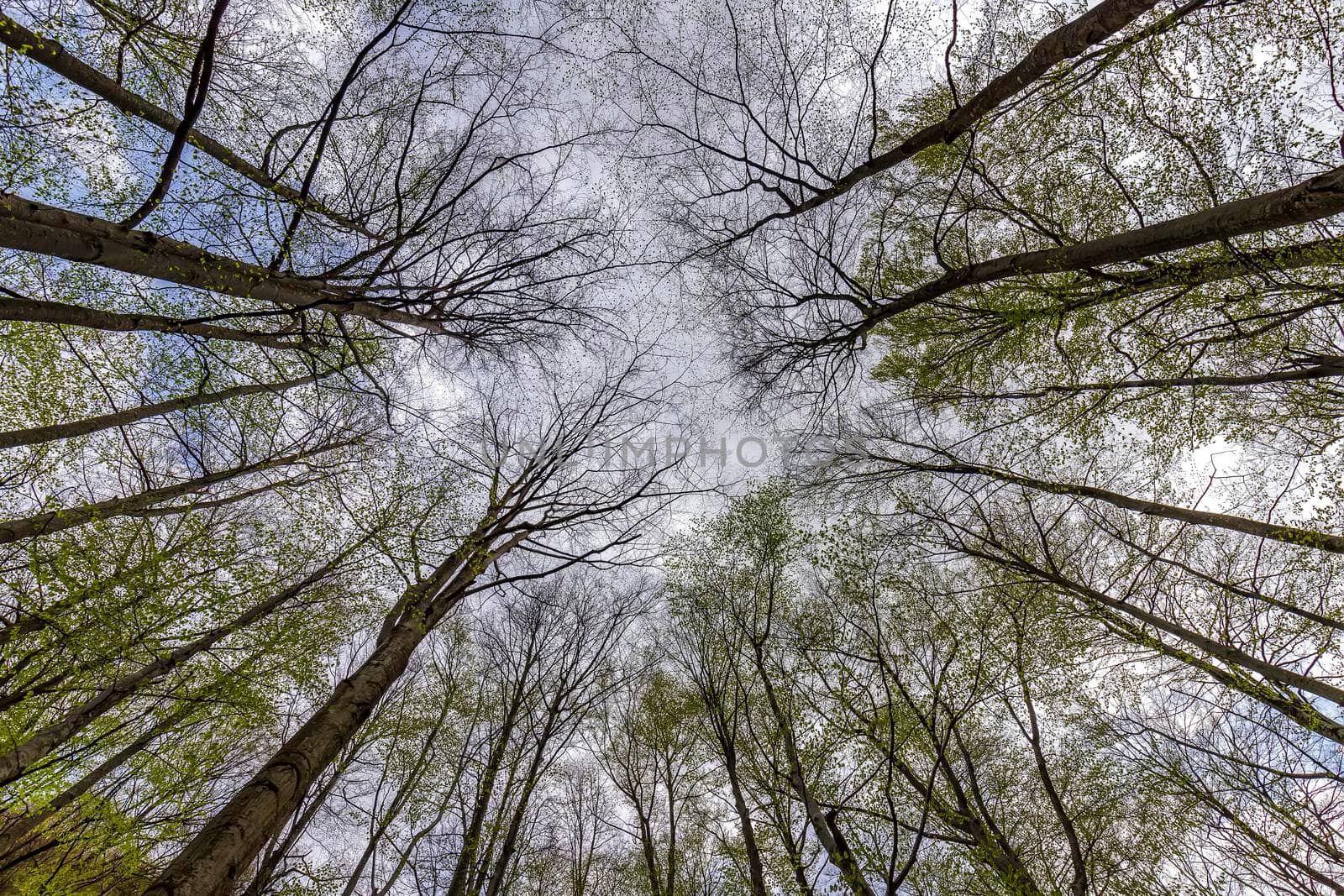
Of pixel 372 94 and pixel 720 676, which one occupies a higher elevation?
pixel 372 94

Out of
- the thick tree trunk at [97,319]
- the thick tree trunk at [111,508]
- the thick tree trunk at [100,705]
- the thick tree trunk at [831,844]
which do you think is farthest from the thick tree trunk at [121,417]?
the thick tree trunk at [831,844]

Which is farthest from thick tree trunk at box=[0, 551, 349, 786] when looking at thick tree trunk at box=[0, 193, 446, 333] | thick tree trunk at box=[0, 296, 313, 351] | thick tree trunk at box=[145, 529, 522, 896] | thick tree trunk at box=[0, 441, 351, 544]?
thick tree trunk at box=[0, 193, 446, 333]

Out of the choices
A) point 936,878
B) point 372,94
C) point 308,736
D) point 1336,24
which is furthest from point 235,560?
point 1336,24

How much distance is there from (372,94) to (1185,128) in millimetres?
10090

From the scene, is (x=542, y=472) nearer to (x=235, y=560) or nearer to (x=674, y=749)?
(x=235, y=560)

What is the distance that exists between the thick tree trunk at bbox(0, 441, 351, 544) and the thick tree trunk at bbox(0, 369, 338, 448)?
957 mm

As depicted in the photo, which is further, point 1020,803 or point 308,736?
point 1020,803

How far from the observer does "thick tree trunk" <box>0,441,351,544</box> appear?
5312 millimetres

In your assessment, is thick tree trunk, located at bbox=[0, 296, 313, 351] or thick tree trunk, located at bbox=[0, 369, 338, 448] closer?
thick tree trunk, located at bbox=[0, 296, 313, 351]

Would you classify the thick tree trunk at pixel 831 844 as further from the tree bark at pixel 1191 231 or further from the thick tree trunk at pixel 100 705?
the thick tree trunk at pixel 100 705

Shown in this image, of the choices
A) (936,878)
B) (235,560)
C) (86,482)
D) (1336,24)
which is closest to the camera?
(1336,24)

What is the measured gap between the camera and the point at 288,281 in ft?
14.7

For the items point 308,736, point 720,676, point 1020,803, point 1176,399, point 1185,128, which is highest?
point 1185,128

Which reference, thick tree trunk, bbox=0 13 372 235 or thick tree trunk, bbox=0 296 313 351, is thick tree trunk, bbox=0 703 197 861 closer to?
thick tree trunk, bbox=0 296 313 351
